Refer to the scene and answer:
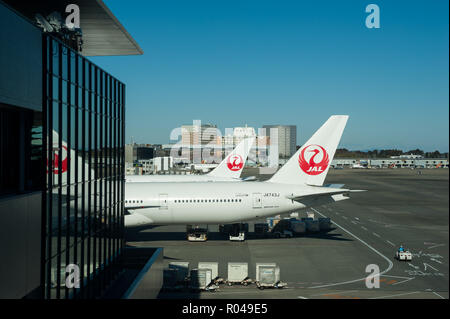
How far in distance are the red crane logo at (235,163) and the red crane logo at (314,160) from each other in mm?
25573

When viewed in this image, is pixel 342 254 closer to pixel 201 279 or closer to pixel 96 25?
pixel 201 279

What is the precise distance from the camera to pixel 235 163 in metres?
68.7

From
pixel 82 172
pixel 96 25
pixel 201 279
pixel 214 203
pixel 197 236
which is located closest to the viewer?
pixel 82 172

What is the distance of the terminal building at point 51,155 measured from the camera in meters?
13.2

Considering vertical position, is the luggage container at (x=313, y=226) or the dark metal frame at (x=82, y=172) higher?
the dark metal frame at (x=82, y=172)

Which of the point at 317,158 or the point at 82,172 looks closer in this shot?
the point at 82,172

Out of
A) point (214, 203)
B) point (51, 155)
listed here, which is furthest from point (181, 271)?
point (51, 155)

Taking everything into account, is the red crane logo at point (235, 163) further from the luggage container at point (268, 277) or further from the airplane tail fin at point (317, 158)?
the luggage container at point (268, 277)

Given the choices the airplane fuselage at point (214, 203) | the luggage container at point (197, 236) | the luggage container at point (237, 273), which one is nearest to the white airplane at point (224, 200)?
the airplane fuselage at point (214, 203)

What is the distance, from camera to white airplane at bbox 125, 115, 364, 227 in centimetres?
4134

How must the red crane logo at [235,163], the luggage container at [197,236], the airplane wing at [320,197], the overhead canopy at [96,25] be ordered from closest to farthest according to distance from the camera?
the overhead canopy at [96,25]
the airplane wing at [320,197]
the luggage container at [197,236]
the red crane logo at [235,163]

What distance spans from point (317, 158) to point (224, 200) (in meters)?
11.2

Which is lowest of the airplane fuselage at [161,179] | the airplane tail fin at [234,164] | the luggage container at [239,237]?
the luggage container at [239,237]
